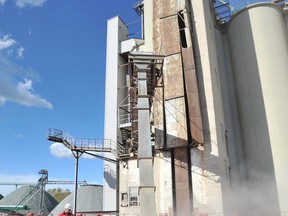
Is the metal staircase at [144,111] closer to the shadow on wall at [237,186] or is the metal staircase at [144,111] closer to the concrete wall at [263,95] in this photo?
the shadow on wall at [237,186]

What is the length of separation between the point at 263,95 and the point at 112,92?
1490cm

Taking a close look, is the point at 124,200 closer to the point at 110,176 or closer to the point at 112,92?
the point at 110,176

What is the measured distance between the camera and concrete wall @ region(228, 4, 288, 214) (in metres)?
23.5

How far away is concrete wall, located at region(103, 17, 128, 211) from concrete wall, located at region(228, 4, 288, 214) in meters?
11.9

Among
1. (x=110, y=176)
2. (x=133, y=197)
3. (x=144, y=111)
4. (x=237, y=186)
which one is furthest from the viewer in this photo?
(x=110, y=176)

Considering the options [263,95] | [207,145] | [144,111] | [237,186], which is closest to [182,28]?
[263,95]

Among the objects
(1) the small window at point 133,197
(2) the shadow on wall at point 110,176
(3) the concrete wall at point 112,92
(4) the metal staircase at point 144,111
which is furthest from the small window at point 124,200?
(4) the metal staircase at point 144,111

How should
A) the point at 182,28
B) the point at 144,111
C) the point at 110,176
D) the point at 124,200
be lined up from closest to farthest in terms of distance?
the point at 144,111
the point at 124,200
the point at 182,28
the point at 110,176

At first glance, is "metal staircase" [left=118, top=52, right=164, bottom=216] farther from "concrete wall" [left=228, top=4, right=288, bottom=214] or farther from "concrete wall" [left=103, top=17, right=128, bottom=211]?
"concrete wall" [left=228, top=4, right=288, bottom=214]

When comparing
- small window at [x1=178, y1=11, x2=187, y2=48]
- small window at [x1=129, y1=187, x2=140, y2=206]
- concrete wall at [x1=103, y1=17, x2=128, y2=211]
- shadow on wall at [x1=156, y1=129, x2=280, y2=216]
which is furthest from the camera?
concrete wall at [x1=103, y1=17, x2=128, y2=211]

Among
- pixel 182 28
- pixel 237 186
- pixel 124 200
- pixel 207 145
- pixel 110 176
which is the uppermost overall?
pixel 182 28

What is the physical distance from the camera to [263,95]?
84.7ft

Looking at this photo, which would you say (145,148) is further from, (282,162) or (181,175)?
(282,162)

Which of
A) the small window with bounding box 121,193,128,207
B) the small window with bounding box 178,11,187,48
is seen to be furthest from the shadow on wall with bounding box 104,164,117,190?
the small window with bounding box 178,11,187,48
